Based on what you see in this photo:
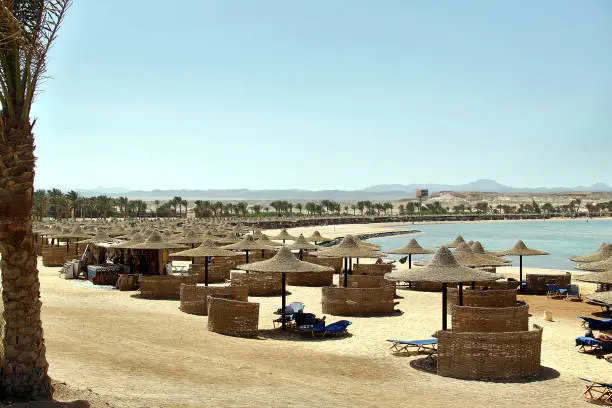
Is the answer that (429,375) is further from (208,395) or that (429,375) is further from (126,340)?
(126,340)

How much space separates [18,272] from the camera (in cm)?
740

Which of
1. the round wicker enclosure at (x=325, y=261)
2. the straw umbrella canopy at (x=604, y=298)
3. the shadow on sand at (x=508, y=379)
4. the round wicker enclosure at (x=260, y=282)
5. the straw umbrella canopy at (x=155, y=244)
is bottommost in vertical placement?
the shadow on sand at (x=508, y=379)

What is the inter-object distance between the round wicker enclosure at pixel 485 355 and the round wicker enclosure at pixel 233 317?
4445 mm

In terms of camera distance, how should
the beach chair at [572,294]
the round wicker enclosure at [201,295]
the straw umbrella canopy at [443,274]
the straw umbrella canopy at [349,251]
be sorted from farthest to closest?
the beach chair at [572,294], the straw umbrella canopy at [349,251], the round wicker enclosure at [201,295], the straw umbrella canopy at [443,274]

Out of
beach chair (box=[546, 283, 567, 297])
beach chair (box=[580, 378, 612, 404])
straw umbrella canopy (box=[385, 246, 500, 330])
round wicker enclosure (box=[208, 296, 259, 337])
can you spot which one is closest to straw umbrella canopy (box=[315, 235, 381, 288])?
beach chair (box=[546, 283, 567, 297])

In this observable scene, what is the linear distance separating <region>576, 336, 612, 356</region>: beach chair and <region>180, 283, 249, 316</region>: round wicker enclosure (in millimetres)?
7870

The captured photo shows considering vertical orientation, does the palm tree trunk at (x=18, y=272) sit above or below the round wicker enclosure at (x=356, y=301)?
above

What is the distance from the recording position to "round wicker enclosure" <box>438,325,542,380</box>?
11.1 metres

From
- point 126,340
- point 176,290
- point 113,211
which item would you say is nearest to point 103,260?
point 176,290

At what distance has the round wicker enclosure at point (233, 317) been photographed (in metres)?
13.9

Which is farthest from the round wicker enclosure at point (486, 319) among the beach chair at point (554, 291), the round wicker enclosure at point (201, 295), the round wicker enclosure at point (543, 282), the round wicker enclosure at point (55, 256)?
the round wicker enclosure at point (55, 256)

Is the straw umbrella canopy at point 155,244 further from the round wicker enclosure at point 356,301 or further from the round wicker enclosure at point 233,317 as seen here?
the round wicker enclosure at point 233,317

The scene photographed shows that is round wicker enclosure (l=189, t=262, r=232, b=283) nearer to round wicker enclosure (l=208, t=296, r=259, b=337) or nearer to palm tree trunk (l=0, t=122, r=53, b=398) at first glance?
round wicker enclosure (l=208, t=296, r=259, b=337)

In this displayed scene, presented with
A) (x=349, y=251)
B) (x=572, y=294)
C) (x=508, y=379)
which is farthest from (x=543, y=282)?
(x=508, y=379)
